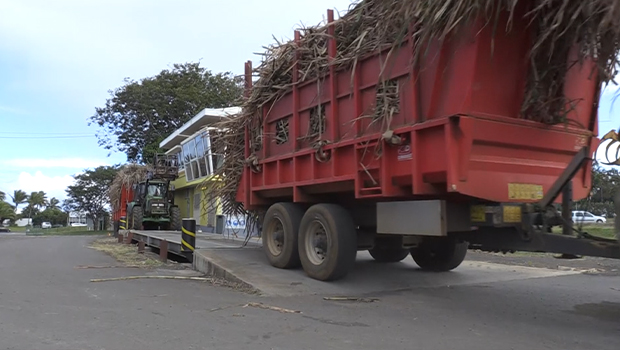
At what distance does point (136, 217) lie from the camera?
82.6 ft

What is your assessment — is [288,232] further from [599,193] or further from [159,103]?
[159,103]

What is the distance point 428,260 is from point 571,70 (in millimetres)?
4661

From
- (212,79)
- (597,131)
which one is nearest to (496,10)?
(597,131)

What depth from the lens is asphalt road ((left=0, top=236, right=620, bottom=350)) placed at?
5078 millimetres

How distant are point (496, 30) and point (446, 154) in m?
1.46

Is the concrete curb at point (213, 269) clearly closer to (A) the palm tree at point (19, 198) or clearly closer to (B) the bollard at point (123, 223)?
(B) the bollard at point (123, 223)

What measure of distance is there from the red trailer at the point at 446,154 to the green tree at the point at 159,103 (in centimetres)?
3191

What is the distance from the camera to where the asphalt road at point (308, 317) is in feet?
16.7

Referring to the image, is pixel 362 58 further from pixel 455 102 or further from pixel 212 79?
pixel 212 79

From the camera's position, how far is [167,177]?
89.2 ft

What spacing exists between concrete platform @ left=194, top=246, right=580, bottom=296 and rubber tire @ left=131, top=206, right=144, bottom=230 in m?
15.1

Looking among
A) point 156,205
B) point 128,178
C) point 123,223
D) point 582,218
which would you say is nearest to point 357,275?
point 582,218

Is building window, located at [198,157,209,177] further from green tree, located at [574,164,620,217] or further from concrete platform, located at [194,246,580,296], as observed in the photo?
green tree, located at [574,164,620,217]

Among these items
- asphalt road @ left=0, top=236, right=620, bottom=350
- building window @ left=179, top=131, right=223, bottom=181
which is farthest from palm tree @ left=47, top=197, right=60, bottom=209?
asphalt road @ left=0, top=236, right=620, bottom=350
